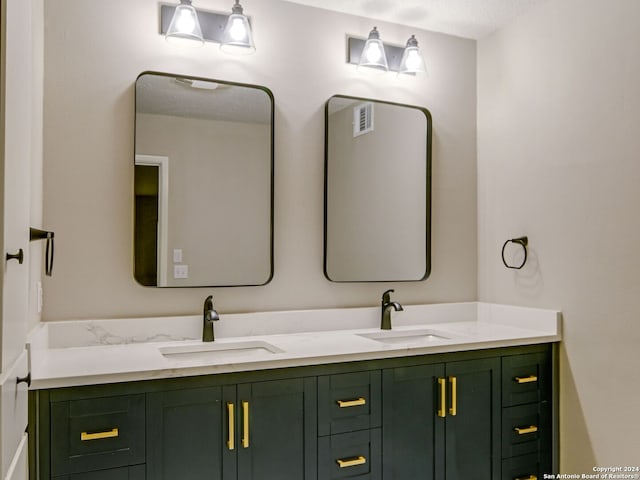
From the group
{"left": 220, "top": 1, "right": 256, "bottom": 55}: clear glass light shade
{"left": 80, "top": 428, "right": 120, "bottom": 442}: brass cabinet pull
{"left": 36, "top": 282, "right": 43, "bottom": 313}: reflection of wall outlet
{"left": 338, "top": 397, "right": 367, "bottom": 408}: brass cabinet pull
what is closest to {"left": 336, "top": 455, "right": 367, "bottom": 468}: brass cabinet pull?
{"left": 338, "top": 397, "right": 367, "bottom": 408}: brass cabinet pull

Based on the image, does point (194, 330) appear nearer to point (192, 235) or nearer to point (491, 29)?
point (192, 235)

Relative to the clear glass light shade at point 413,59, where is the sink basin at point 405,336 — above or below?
below

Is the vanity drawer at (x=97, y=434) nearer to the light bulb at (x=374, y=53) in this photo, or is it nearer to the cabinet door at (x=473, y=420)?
the cabinet door at (x=473, y=420)

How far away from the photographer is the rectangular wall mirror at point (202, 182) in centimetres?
233

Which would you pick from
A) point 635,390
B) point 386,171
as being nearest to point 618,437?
point 635,390

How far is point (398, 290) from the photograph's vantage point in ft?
9.41

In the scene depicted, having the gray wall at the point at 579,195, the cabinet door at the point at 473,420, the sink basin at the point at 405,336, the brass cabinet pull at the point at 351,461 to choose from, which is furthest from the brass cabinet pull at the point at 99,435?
the gray wall at the point at 579,195

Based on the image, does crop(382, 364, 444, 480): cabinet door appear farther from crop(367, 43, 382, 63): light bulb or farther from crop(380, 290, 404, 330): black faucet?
crop(367, 43, 382, 63): light bulb

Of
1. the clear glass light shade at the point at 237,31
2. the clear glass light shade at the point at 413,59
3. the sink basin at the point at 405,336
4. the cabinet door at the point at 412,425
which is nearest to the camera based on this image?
the cabinet door at the point at 412,425

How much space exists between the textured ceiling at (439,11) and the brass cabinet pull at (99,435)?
203cm

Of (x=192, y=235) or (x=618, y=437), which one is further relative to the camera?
(x=192, y=235)

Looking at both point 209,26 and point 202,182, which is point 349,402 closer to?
point 202,182

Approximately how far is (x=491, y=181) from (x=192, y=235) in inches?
63.9

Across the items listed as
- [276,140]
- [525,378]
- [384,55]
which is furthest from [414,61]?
[525,378]
